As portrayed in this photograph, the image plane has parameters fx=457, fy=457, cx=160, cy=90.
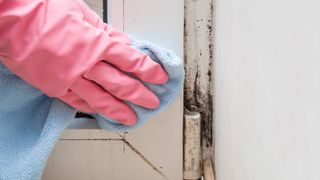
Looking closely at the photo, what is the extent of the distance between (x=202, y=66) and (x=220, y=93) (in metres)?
0.12

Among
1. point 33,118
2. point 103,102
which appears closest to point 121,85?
point 103,102

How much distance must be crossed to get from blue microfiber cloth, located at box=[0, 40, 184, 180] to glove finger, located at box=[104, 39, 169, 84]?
16mm

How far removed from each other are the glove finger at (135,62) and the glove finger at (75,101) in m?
0.08

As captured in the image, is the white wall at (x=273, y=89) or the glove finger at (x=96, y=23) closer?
the white wall at (x=273, y=89)

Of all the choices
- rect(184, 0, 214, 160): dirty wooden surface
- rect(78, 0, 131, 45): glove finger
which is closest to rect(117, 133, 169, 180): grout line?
rect(184, 0, 214, 160): dirty wooden surface

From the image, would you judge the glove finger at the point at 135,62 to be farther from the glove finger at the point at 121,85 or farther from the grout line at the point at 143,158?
the grout line at the point at 143,158

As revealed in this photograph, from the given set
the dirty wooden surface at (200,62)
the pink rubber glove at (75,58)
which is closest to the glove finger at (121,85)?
the pink rubber glove at (75,58)

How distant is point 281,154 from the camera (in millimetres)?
320

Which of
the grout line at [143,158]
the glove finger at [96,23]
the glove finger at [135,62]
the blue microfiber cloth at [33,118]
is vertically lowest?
the grout line at [143,158]

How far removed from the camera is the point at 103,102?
2.26 feet

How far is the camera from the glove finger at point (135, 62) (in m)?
0.66

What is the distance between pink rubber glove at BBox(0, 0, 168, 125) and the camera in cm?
62

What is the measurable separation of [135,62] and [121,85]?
1.6 inches

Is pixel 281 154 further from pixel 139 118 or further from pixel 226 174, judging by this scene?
pixel 139 118
